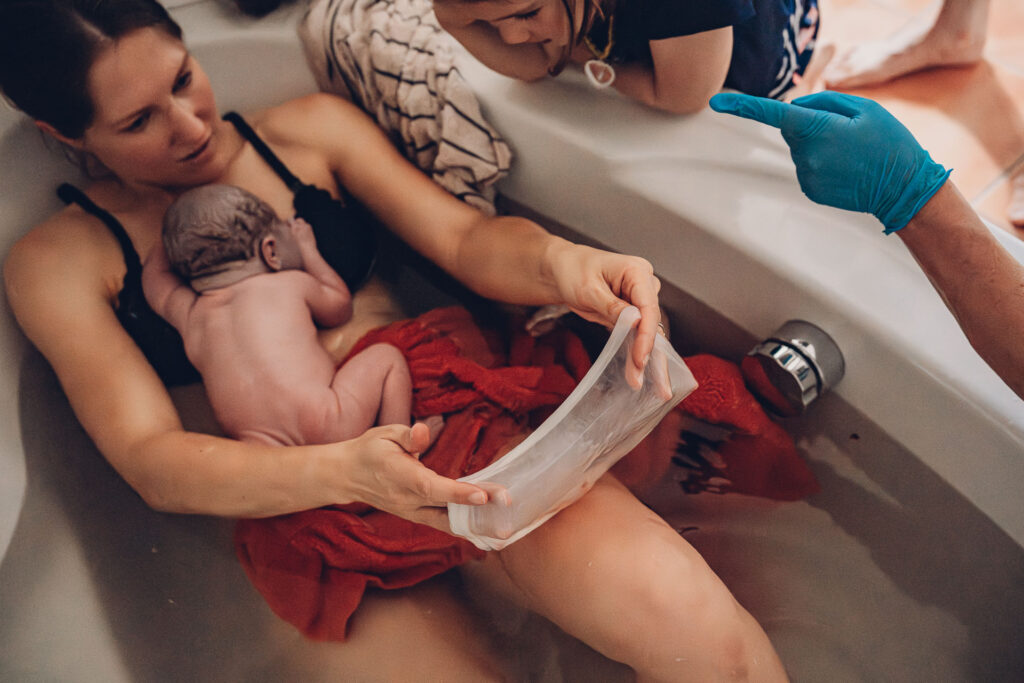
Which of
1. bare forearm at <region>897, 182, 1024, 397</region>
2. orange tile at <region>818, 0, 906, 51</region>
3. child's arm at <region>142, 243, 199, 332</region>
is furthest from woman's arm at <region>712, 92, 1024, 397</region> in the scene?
orange tile at <region>818, 0, 906, 51</region>

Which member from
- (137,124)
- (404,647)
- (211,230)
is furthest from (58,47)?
(404,647)

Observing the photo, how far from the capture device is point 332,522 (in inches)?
34.1

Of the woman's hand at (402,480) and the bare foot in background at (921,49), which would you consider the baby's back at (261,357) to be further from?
the bare foot in background at (921,49)

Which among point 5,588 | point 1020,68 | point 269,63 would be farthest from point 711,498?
point 1020,68

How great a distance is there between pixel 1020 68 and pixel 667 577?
4.23ft

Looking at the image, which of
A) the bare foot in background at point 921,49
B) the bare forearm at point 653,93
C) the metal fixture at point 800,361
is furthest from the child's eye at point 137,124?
the bare foot in background at point 921,49

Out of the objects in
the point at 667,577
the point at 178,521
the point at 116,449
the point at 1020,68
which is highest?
the point at 1020,68

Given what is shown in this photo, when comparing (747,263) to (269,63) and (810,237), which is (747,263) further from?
(269,63)

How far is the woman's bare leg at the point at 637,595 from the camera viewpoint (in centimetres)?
77

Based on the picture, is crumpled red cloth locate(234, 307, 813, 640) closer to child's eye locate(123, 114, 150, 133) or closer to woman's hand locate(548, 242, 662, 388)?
woman's hand locate(548, 242, 662, 388)

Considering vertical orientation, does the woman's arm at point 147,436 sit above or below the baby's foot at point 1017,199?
below

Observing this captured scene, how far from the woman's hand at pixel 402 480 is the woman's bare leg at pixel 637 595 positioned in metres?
0.15

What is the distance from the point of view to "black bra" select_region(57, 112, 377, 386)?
99cm

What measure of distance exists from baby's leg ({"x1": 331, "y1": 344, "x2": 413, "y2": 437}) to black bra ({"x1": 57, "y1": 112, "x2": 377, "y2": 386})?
0.20 metres
